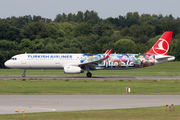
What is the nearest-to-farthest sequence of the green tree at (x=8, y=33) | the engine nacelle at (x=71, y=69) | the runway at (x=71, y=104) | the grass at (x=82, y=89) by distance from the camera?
the runway at (x=71, y=104) < the grass at (x=82, y=89) < the engine nacelle at (x=71, y=69) < the green tree at (x=8, y=33)

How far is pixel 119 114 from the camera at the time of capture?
1756 cm

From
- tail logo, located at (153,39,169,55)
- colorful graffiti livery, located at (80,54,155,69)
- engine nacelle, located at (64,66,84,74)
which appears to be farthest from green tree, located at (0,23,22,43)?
tail logo, located at (153,39,169,55)

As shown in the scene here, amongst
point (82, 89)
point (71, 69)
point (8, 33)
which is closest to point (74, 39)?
point (8, 33)

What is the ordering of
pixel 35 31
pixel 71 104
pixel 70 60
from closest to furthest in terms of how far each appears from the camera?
pixel 71 104, pixel 70 60, pixel 35 31

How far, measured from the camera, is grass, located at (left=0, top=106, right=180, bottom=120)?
1644cm

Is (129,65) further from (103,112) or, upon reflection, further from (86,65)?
(103,112)

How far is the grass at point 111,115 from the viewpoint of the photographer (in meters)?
16.4

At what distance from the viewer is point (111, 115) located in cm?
1723

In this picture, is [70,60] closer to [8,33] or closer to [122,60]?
[122,60]

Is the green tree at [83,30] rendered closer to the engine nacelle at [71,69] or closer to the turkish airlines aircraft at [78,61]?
the turkish airlines aircraft at [78,61]

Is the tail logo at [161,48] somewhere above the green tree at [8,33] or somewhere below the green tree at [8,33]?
below

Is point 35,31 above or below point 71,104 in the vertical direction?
above

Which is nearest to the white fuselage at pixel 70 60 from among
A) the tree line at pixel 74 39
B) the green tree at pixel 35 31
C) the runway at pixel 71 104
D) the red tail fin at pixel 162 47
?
the red tail fin at pixel 162 47

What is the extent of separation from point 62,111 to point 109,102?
4.97 metres
